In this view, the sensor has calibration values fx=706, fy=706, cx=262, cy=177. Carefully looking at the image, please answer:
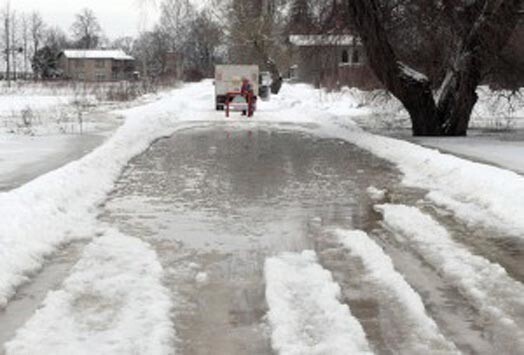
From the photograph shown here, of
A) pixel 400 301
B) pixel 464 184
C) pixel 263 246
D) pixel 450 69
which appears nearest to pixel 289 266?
pixel 263 246

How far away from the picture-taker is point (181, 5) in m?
22.8

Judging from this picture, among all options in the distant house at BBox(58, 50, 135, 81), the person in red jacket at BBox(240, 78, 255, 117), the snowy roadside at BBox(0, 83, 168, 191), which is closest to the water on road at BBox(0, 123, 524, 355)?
the snowy roadside at BBox(0, 83, 168, 191)

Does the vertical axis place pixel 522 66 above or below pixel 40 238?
above

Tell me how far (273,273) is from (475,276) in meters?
1.79

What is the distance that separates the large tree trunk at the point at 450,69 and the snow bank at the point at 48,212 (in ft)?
27.3

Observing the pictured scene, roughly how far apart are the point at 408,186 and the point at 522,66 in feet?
37.1

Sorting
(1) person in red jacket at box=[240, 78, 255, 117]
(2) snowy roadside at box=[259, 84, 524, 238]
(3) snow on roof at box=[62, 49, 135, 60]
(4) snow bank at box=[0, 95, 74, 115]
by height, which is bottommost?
(4) snow bank at box=[0, 95, 74, 115]

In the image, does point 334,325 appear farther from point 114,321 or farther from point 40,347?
point 40,347

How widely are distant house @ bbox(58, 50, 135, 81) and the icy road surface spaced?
11671 cm

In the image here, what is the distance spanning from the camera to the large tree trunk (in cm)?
→ 1823

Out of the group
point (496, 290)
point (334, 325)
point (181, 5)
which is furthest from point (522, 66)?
point (334, 325)

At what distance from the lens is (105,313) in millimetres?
5273

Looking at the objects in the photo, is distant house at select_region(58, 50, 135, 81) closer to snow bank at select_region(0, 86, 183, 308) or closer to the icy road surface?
snow bank at select_region(0, 86, 183, 308)

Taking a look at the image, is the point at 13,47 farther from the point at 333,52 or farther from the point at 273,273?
the point at 273,273
